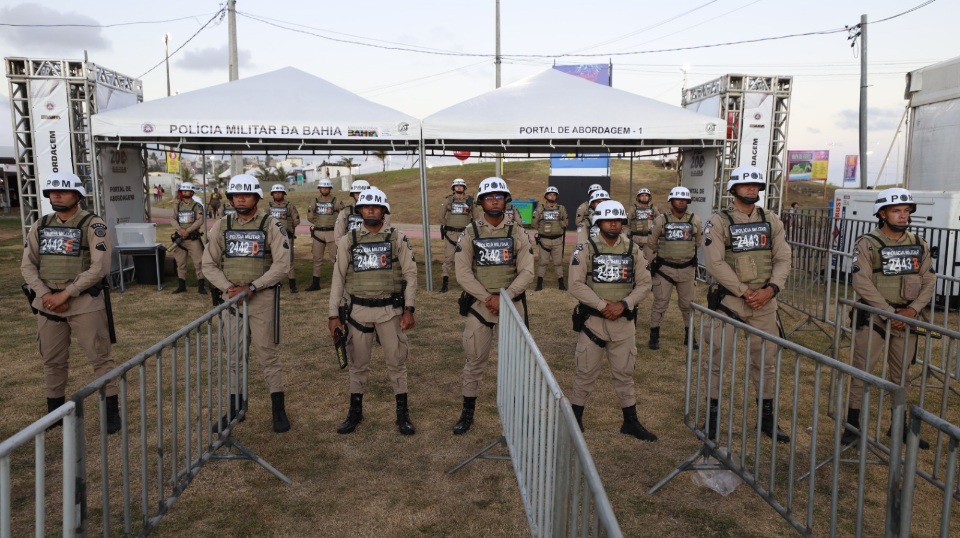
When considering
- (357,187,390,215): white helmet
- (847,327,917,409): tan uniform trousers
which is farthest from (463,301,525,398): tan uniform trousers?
(847,327,917,409): tan uniform trousers

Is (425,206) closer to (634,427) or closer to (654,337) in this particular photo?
(654,337)

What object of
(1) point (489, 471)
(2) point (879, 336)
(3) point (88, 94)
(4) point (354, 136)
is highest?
(3) point (88, 94)

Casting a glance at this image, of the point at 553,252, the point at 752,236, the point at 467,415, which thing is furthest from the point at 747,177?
the point at 553,252

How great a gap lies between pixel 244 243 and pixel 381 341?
1.59 meters

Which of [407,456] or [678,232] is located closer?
[407,456]

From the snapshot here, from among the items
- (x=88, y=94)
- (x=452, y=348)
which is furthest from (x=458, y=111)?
(x=88, y=94)

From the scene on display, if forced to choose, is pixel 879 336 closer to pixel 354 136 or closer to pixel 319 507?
pixel 319 507

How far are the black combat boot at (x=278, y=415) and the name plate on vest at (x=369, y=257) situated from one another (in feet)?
4.61

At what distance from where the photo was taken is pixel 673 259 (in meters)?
8.96

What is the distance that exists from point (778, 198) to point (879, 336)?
9.72 metres

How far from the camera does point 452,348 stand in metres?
8.95

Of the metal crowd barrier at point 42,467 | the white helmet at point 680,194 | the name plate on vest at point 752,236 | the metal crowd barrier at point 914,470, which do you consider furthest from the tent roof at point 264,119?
the metal crowd barrier at point 914,470

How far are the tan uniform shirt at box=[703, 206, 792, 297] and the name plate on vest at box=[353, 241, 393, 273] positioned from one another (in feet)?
9.94

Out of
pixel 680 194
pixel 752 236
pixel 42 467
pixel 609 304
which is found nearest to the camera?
pixel 42 467
